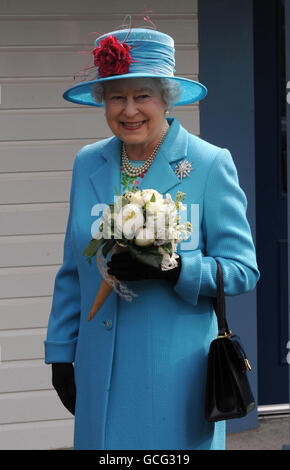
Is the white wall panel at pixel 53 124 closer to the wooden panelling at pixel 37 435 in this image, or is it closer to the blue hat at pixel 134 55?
the wooden panelling at pixel 37 435

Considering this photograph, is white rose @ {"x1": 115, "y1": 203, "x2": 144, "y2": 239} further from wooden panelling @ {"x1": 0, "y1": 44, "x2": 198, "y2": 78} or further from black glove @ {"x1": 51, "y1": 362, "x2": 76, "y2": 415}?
wooden panelling @ {"x1": 0, "y1": 44, "x2": 198, "y2": 78}

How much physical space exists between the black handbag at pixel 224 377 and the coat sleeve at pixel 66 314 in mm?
633

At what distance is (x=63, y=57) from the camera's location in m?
4.88

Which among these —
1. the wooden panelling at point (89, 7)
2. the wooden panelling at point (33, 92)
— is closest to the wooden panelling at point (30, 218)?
the wooden panelling at point (33, 92)

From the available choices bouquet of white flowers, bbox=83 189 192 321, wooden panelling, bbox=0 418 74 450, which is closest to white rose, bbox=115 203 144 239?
bouquet of white flowers, bbox=83 189 192 321

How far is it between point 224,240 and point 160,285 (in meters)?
0.28

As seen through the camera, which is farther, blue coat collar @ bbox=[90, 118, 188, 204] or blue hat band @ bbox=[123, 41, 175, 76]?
blue coat collar @ bbox=[90, 118, 188, 204]

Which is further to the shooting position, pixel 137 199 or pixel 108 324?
pixel 108 324

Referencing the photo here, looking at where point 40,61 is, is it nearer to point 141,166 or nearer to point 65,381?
point 141,166

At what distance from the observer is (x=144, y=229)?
7.80 ft

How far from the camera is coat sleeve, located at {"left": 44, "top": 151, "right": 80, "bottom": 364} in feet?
9.60

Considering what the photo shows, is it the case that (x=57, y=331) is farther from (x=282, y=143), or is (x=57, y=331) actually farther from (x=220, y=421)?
(x=282, y=143)

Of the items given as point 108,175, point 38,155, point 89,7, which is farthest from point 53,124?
point 108,175

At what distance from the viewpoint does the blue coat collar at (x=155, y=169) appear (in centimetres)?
270
